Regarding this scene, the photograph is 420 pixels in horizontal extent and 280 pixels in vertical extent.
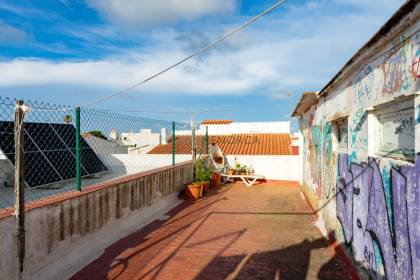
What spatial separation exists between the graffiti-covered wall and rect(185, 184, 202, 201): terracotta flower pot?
516cm

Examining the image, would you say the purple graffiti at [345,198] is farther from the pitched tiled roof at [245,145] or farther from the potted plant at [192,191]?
the pitched tiled roof at [245,145]

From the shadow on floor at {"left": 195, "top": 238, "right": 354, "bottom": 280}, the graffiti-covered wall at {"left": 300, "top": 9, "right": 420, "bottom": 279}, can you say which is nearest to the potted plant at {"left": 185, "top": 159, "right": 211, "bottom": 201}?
the shadow on floor at {"left": 195, "top": 238, "right": 354, "bottom": 280}

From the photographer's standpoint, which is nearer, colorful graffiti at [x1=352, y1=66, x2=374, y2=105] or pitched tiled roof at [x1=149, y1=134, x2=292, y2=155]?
colorful graffiti at [x1=352, y1=66, x2=374, y2=105]

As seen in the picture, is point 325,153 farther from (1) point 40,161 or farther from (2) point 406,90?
(1) point 40,161

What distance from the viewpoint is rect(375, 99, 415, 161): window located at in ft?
10.1

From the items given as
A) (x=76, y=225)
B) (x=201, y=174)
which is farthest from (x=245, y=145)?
(x=76, y=225)

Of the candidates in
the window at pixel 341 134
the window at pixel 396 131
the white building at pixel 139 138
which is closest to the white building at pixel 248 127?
the white building at pixel 139 138

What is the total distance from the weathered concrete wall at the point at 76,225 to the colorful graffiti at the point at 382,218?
4205mm

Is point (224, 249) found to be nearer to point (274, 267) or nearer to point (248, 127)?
point (274, 267)

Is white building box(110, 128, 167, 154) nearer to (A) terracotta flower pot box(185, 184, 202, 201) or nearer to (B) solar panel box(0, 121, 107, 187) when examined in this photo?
(B) solar panel box(0, 121, 107, 187)

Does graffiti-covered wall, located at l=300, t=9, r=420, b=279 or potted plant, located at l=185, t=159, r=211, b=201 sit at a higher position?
graffiti-covered wall, located at l=300, t=9, r=420, b=279

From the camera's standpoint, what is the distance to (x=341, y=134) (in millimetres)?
6152

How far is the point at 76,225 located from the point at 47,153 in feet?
12.0

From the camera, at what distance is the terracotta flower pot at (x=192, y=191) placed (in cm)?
1038
